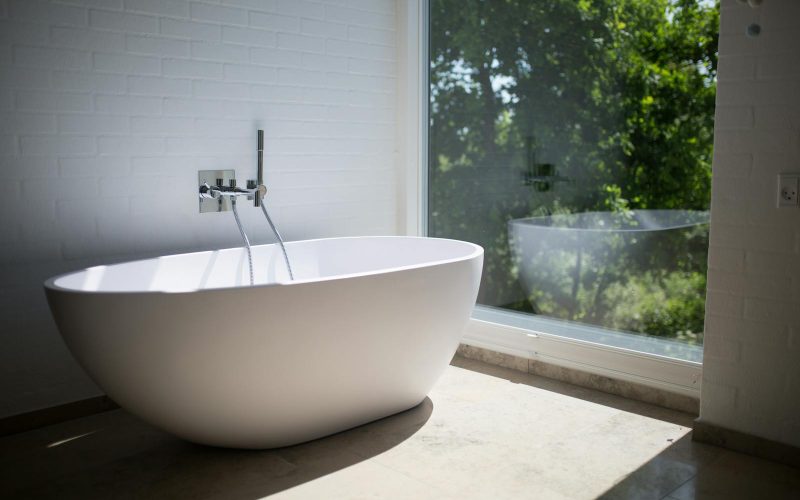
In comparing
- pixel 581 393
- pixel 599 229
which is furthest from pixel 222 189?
pixel 581 393

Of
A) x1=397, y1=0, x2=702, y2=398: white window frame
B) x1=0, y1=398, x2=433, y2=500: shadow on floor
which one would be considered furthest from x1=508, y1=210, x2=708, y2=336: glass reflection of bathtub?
x1=0, y1=398, x2=433, y2=500: shadow on floor

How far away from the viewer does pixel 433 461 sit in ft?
8.59

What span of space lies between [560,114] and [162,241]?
1933mm

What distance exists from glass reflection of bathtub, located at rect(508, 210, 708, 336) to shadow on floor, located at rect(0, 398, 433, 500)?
971mm

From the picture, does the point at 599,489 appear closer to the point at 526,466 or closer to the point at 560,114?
the point at 526,466

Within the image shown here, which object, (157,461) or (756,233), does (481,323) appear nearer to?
(756,233)

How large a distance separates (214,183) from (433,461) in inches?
67.3

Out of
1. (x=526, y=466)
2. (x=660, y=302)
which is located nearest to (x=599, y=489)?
(x=526, y=466)

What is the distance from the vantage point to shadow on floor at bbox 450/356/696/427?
3.03 metres

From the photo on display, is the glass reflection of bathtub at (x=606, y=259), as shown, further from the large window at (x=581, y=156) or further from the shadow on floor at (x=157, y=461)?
the shadow on floor at (x=157, y=461)

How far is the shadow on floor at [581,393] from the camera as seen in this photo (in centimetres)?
303

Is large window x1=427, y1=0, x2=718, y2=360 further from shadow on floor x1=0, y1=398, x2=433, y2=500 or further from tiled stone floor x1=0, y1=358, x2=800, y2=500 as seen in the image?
shadow on floor x1=0, y1=398, x2=433, y2=500

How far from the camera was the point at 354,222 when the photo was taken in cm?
416

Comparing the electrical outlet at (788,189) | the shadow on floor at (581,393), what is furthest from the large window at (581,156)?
the electrical outlet at (788,189)
